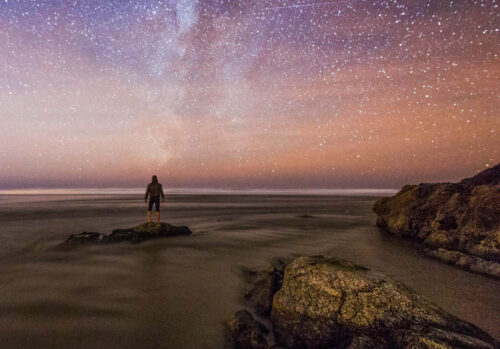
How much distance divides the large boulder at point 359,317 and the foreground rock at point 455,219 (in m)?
3.82

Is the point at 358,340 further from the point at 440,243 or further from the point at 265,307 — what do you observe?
the point at 440,243

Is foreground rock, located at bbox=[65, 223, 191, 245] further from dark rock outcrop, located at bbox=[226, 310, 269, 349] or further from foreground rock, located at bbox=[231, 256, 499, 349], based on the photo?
foreground rock, located at bbox=[231, 256, 499, 349]

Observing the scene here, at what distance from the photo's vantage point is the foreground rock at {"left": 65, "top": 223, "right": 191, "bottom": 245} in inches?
319

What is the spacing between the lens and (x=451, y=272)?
5262 millimetres

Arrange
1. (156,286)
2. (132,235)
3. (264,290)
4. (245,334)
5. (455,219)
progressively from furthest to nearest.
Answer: (132,235) → (455,219) → (156,286) → (264,290) → (245,334)

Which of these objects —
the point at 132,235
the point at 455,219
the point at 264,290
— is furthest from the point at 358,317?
the point at 132,235

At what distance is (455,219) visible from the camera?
7445 millimetres

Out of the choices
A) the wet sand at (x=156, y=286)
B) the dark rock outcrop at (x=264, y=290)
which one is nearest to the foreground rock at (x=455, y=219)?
the wet sand at (x=156, y=286)

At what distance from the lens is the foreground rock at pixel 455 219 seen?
5809 mm

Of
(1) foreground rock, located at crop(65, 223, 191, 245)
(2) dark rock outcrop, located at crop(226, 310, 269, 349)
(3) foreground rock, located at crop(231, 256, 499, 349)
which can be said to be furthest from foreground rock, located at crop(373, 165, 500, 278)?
(1) foreground rock, located at crop(65, 223, 191, 245)

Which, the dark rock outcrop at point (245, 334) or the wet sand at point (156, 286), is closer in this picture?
the dark rock outcrop at point (245, 334)

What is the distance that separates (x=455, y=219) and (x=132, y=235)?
35.7 feet

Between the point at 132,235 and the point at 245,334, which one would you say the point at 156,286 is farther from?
the point at 132,235

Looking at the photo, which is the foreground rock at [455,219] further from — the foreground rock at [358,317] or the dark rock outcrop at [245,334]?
the dark rock outcrop at [245,334]
